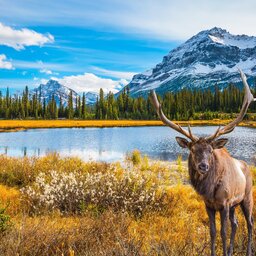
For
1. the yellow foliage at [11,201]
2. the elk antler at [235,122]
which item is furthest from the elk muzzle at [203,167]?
the yellow foliage at [11,201]

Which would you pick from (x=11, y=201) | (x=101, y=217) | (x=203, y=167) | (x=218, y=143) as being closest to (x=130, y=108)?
(x=11, y=201)

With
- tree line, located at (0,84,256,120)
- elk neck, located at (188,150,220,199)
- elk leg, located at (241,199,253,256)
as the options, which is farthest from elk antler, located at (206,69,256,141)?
tree line, located at (0,84,256,120)

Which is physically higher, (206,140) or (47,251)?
(206,140)

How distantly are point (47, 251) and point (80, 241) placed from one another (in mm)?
537

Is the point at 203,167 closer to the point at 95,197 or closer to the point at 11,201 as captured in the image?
the point at 95,197

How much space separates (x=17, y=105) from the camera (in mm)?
115688

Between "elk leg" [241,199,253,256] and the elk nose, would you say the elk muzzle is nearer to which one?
the elk nose

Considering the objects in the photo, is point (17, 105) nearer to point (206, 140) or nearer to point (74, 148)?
point (74, 148)

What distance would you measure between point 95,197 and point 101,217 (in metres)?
2.36

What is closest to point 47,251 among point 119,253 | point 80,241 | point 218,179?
point 80,241

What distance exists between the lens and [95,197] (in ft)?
29.2

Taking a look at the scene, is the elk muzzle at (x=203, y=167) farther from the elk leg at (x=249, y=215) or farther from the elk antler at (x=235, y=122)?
the elk leg at (x=249, y=215)

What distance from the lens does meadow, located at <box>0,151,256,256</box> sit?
18.2 feet

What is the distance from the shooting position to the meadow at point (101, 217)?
5.55 metres
